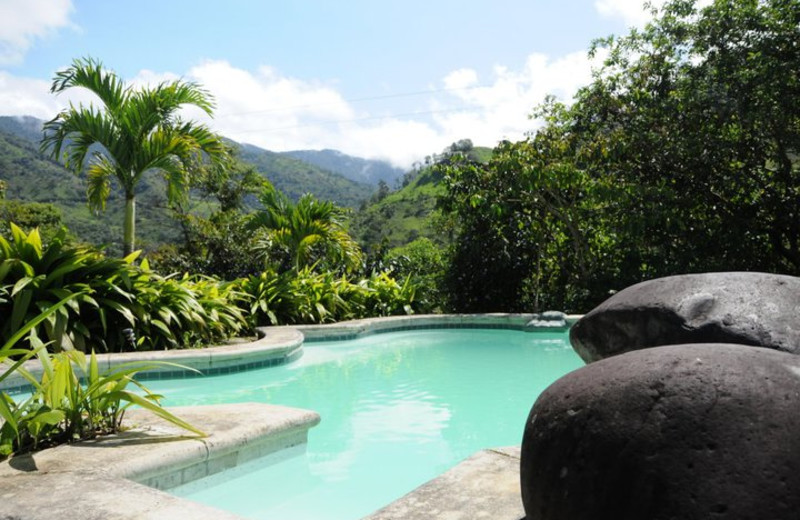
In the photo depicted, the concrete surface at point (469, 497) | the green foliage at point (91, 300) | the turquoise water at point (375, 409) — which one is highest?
the green foliage at point (91, 300)

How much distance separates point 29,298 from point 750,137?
11266 millimetres

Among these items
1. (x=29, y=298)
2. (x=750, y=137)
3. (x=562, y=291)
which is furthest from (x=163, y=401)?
(x=750, y=137)

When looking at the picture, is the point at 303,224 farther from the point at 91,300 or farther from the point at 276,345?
the point at 91,300

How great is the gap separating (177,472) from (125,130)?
6.20m

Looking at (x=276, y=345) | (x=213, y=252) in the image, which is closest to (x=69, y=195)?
(x=213, y=252)

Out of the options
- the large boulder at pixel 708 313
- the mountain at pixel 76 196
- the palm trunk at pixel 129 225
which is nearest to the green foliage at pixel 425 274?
the palm trunk at pixel 129 225

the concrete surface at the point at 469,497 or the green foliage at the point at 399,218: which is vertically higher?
Result: the green foliage at the point at 399,218

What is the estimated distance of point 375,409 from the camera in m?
5.54

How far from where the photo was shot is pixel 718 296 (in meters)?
2.49

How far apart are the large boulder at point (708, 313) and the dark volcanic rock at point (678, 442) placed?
0.67 metres

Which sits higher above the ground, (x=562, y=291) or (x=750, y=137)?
(x=750, y=137)

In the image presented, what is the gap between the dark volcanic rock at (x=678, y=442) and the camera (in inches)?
58.9

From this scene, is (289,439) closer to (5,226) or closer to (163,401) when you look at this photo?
(163,401)

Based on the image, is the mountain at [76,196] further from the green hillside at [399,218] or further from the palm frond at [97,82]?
the palm frond at [97,82]
